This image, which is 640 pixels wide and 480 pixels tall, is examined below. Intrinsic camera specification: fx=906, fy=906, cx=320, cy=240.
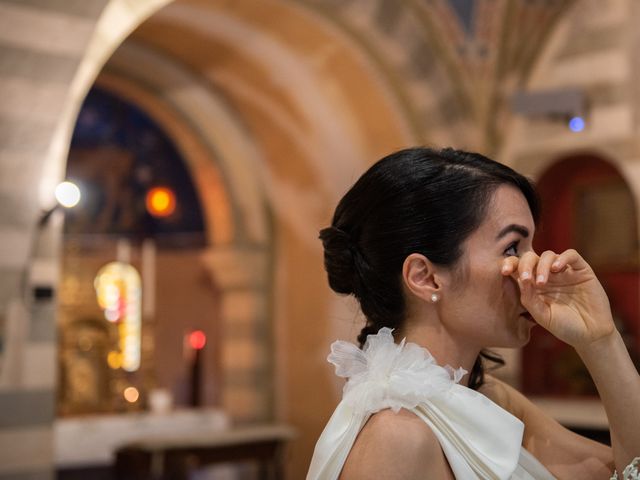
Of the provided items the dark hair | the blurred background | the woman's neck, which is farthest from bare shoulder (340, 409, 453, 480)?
the blurred background

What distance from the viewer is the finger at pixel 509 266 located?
1851 mm

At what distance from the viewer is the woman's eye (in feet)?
6.31

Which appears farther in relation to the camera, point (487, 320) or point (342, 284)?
point (342, 284)

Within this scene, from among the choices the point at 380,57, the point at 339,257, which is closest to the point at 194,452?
the point at 380,57

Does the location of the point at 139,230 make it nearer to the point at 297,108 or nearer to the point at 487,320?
the point at 297,108

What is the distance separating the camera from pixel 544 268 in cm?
182

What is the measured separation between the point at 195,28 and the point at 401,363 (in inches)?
301

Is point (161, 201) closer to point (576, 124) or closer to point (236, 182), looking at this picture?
point (236, 182)

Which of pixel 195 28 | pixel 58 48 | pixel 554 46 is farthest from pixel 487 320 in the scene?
pixel 195 28

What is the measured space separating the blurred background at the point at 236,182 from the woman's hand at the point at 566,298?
396cm

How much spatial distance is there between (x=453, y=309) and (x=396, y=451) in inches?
14.0

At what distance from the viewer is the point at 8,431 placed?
6.25 metres

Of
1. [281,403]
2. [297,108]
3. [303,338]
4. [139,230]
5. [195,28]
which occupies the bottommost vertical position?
[281,403]

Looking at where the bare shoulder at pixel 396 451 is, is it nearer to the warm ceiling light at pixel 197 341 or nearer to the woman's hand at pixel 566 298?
the woman's hand at pixel 566 298
